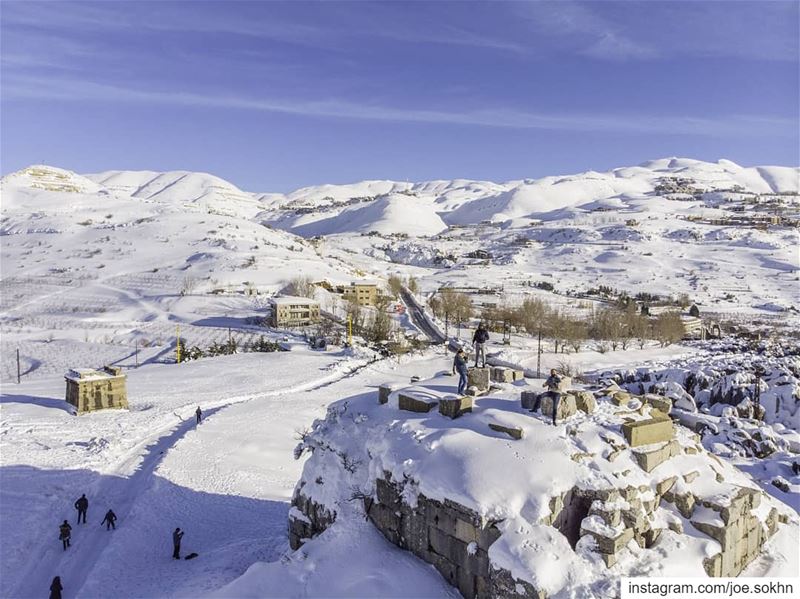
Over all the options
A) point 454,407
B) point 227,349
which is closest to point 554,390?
point 454,407

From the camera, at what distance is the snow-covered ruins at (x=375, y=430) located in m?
6.50

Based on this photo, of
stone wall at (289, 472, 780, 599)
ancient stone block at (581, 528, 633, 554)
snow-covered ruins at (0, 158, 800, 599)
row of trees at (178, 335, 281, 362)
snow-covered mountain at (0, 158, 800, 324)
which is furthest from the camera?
snow-covered mountain at (0, 158, 800, 324)

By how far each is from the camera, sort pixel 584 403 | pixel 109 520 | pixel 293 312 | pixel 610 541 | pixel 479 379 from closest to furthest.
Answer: pixel 610 541 < pixel 584 403 < pixel 479 379 < pixel 109 520 < pixel 293 312

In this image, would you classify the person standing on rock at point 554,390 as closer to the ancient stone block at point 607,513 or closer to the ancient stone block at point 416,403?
the ancient stone block at point 607,513

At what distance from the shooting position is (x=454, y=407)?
25.8ft

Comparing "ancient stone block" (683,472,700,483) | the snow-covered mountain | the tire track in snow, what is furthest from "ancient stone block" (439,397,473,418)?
the snow-covered mountain

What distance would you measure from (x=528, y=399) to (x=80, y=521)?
10.4 meters

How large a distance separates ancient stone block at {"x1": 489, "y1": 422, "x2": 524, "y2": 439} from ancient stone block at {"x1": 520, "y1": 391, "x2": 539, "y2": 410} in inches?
33.7

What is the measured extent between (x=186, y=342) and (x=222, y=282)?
665 inches

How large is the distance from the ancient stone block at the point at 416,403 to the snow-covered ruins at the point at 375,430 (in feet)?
0.12

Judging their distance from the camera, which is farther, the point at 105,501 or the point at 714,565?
the point at 105,501

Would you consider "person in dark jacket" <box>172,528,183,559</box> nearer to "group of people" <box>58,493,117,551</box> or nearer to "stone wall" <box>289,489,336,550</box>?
"group of people" <box>58,493,117,551</box>

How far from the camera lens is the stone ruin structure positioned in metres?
6.14

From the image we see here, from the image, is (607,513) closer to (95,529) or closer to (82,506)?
(95,529)
